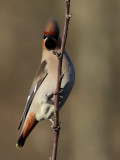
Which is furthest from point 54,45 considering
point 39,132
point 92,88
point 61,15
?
point 61,15

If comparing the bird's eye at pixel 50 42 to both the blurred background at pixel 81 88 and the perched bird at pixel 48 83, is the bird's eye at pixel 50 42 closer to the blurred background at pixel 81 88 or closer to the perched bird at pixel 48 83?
the perched bird at pixel 48 83

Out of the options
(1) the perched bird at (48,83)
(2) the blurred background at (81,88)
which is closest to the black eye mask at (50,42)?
(1) the perched bird at (48,83)

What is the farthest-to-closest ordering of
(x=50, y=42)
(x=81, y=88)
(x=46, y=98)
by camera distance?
(x=81, y=88), (x=50, y=42), (x=46, y=98)

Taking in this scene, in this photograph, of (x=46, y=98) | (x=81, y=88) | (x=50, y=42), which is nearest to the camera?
(x=46, y=98)

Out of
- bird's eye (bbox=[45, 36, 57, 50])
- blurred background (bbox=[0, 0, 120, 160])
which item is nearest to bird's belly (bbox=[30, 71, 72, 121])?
bird's eye (bbox=[45, 36, 57, 50])

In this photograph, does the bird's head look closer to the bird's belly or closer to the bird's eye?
the bird's eye

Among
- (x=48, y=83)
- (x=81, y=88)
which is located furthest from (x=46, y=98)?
(x=81, y=88)

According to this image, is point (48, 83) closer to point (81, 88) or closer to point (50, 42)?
point (50, 42)
